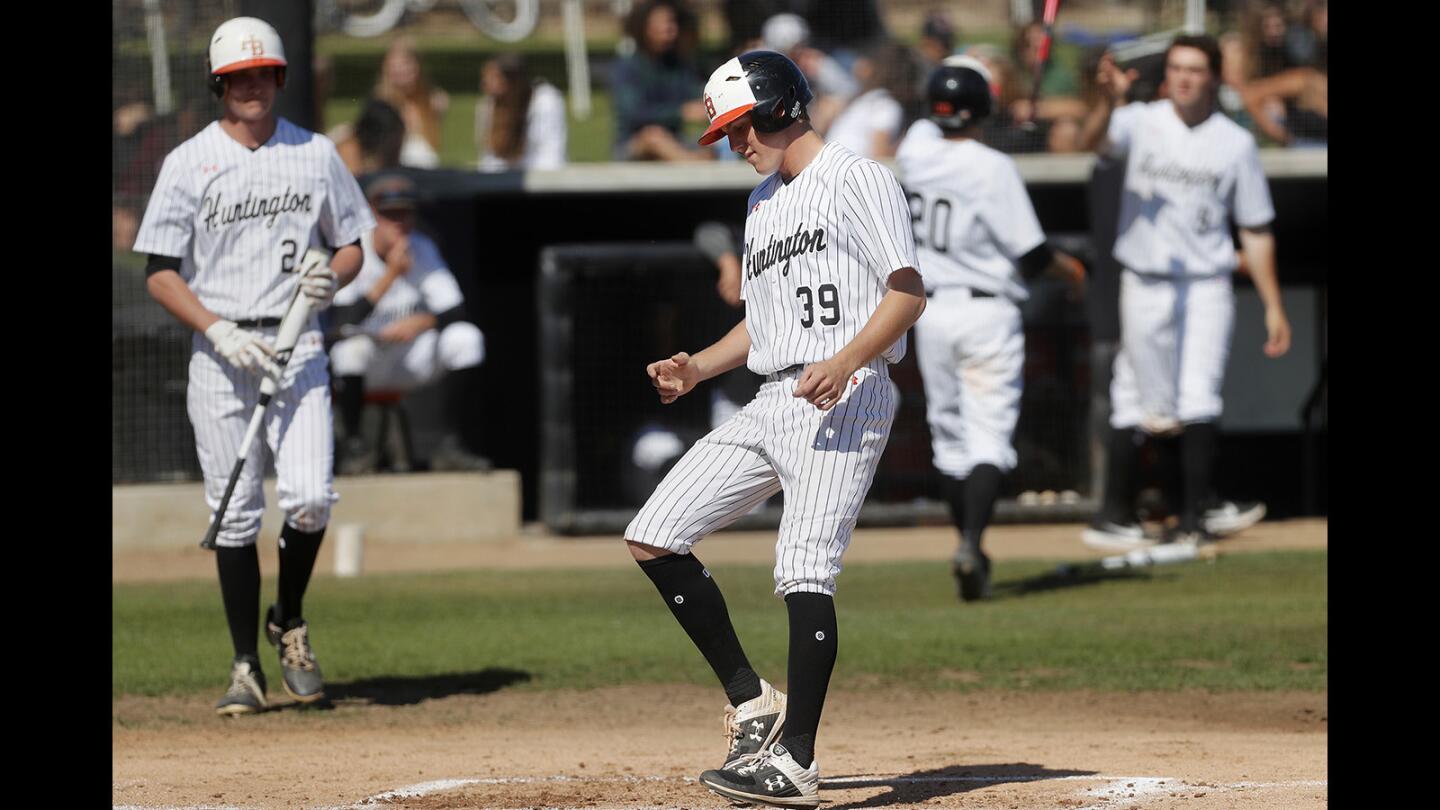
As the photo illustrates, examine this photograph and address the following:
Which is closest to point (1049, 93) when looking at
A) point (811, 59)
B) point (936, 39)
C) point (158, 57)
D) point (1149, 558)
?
point (936, 39)

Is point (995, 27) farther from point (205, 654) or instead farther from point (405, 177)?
point (205, 654)

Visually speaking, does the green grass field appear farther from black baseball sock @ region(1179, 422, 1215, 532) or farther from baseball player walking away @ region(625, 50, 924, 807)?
baseball player walking away @ region(625, 50, 924, 807)

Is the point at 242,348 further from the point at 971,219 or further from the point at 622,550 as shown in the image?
the point at 622,550

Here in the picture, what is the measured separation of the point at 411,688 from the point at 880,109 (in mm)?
6048

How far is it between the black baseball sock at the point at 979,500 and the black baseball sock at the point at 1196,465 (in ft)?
5.24

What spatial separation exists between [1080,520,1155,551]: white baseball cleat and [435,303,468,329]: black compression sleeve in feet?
12.3

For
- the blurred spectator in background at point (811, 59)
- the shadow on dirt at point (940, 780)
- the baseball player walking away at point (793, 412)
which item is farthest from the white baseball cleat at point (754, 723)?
the blurred spectator in background at point (811, 59)

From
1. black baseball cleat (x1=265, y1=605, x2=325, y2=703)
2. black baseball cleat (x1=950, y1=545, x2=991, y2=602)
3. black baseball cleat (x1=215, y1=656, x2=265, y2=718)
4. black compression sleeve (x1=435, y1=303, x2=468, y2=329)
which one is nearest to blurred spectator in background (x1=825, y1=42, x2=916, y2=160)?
black compression sleeve (x1=435, y1=303, x2=468, y2=329)

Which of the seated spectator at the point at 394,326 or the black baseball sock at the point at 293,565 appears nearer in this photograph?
the black baseball sock at the point at 293,565

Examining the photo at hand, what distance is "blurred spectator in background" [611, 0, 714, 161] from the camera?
492 inches

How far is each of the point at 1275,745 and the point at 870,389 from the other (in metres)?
1.98

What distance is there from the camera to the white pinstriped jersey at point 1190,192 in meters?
9.62

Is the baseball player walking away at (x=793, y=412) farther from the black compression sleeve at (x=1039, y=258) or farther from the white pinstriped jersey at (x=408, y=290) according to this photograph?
the white pinstriped jersey at (x=408, y=290)
